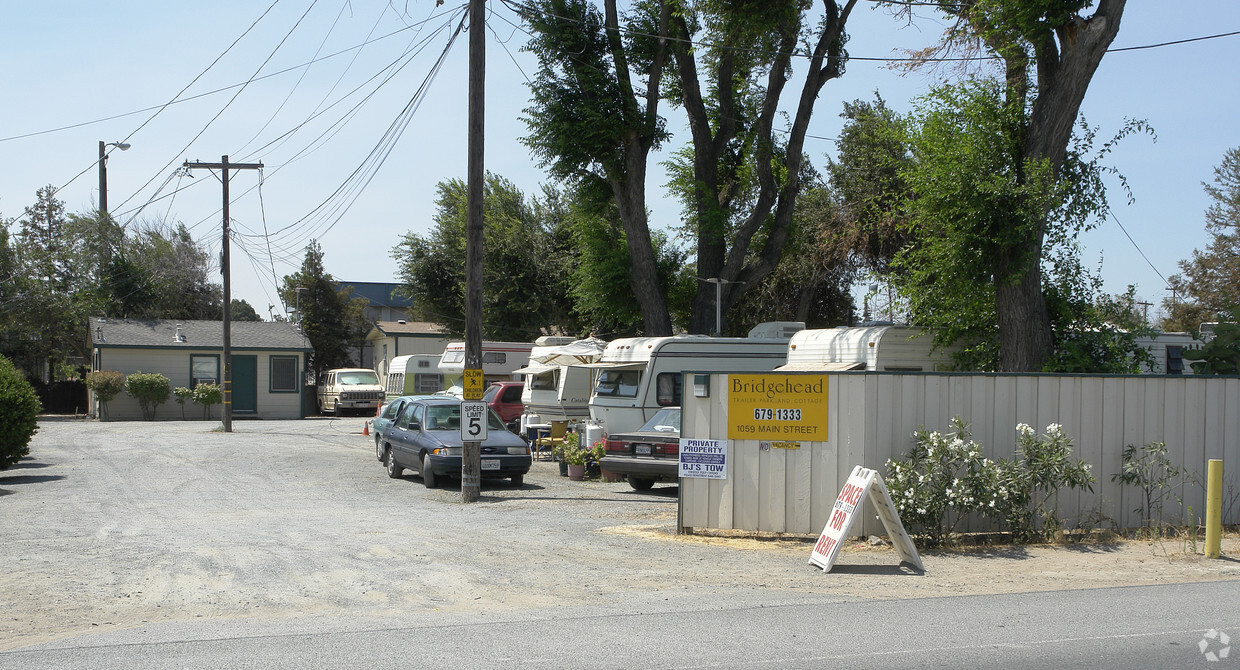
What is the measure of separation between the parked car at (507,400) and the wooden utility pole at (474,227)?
994 cm

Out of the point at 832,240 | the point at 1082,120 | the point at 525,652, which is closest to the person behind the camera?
the point at 525,652

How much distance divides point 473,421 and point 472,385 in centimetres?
55

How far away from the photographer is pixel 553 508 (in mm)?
13648

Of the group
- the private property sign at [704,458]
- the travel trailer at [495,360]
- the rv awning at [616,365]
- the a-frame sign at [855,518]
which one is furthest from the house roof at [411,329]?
the a-frame sign at [855,518]

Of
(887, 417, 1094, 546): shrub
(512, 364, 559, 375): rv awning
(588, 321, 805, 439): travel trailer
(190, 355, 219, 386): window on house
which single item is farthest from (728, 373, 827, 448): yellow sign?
(190, 355, 219, 386): window on house

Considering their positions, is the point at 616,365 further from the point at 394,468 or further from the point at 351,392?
the point at 351,392

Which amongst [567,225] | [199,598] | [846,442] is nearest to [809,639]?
[846,442]

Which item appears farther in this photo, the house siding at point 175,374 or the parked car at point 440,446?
the house siding at point 175,374

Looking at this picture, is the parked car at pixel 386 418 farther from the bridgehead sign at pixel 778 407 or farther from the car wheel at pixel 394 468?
the bridgehead sign at pixel 778 407

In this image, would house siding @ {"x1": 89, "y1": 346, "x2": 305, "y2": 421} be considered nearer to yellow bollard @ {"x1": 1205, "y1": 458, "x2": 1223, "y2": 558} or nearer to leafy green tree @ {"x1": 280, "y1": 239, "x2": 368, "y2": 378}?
leafy green tree @ {"x1": 280, "y1": 239, "x2": 368, "y2": 378}

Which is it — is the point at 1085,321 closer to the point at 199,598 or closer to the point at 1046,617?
the point at 1046,617

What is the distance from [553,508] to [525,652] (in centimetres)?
754

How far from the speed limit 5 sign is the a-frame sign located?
6.61 meters

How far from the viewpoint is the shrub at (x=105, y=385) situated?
33.9m
